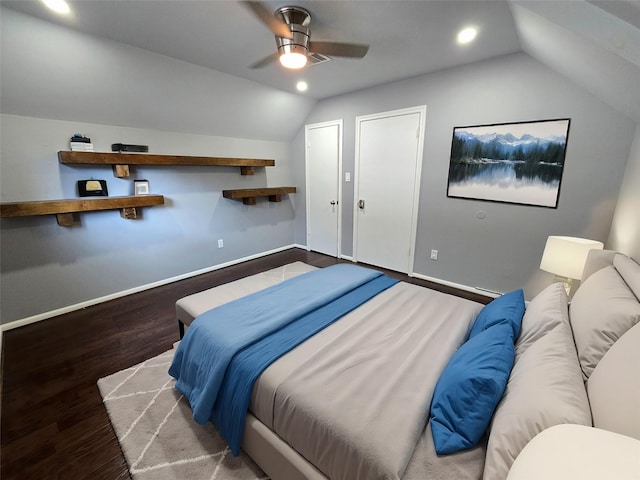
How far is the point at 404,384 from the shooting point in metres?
1.18

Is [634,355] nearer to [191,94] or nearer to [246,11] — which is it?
[246,11]

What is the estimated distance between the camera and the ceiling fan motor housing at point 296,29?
185cm

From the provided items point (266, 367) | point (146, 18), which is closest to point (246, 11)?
point (146, 18)

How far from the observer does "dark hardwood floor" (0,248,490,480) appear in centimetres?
144

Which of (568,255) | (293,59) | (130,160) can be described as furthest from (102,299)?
(568,255)

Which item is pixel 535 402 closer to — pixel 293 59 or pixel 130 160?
pixel 293 59

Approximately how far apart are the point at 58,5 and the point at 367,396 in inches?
115

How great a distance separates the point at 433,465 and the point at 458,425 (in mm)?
148

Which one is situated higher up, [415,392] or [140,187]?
[140,187]

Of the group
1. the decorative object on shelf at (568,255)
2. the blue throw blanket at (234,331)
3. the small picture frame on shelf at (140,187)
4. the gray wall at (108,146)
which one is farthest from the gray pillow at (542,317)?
the small picture frame on shelf at (140,187)

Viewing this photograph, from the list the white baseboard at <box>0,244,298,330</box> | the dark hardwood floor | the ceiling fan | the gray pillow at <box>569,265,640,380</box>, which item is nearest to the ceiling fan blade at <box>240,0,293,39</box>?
the ceiling fan

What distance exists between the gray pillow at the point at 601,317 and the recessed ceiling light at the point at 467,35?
77.4 inches

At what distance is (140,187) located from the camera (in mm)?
3180

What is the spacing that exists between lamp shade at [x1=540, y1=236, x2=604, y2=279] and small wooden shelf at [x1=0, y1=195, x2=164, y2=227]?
148 inches
